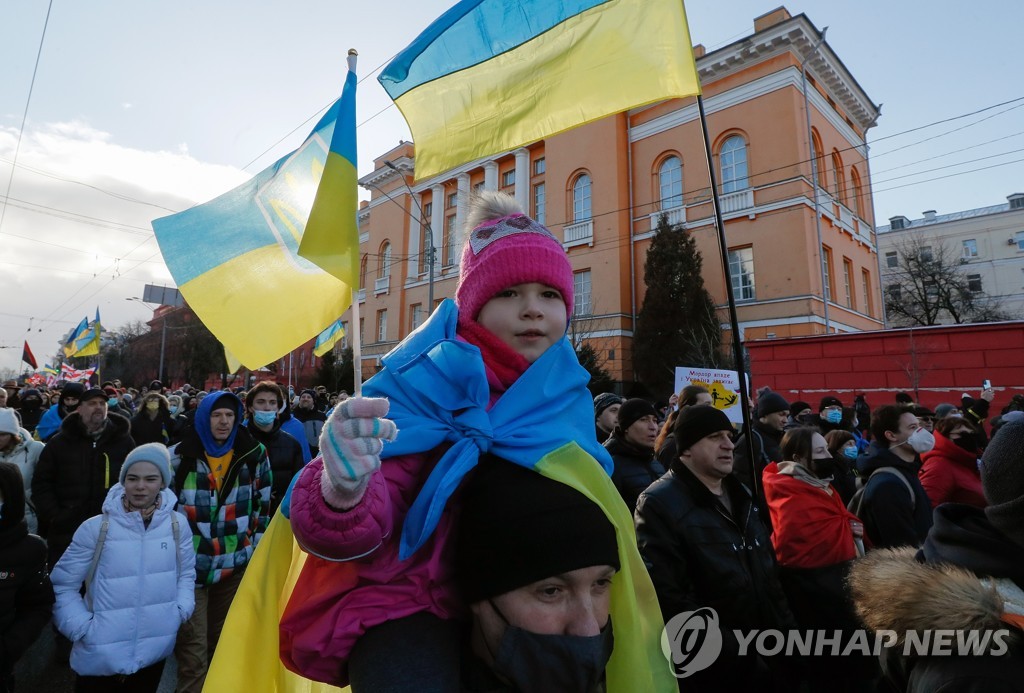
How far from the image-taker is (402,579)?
4.04 ft

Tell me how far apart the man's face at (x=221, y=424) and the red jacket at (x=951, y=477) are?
562cm

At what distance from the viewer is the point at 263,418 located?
5539 mm

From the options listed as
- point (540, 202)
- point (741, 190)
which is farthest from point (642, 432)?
point (540, 202)

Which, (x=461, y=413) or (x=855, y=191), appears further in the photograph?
(x=855, y=191)

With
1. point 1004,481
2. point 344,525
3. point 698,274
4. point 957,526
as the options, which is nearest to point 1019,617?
point 957,526

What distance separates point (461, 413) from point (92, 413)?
5357 mm

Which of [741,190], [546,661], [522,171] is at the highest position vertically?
[522,171]

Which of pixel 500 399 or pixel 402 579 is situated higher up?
pixel 500 399

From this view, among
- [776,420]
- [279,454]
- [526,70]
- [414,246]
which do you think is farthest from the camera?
[414,246]

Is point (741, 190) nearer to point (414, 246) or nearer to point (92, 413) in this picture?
point (414, 246)

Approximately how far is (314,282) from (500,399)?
40.7 inches

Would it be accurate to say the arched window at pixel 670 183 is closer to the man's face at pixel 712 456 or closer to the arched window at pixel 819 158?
the arched window at pixel 819 158

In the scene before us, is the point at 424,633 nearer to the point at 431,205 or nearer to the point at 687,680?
the point at 687,680

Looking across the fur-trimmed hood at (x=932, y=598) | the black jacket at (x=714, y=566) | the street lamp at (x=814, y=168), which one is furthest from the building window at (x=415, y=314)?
the fur-trimmed hood at (x=932, y=598)
